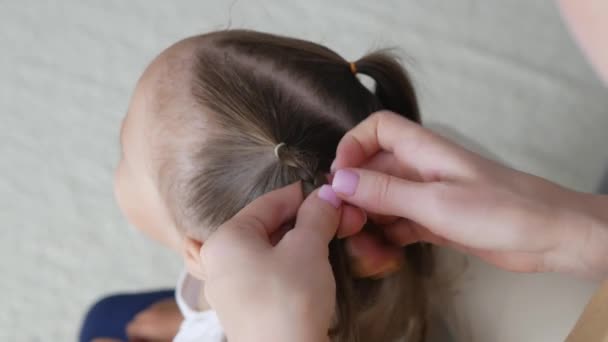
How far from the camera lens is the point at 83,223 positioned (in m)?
1.10

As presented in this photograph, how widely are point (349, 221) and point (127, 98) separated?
79 cm

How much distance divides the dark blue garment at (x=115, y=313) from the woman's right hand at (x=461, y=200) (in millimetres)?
468

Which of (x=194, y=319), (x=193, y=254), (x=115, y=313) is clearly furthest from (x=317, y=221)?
(x=115, y=313)

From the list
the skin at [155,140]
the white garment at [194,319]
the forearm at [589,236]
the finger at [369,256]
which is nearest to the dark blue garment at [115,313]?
the white garment at [194,319]

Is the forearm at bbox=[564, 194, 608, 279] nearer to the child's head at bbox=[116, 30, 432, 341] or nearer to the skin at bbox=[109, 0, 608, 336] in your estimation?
the skin at bbox=[109, 0, 608, 336]

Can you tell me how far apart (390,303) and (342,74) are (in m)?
0.24

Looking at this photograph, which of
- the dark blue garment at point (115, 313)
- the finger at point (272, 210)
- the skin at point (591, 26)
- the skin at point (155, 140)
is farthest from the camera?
the dark blue garment at point (115, 313)

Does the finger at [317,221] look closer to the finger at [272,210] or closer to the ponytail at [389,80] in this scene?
the finger at [272,210]

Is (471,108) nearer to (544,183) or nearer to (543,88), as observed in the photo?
(543,88)

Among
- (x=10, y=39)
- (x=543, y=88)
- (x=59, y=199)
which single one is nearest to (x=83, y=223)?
(x=59, y=199)

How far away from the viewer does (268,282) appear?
43 centimetres

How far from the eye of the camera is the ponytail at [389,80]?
0.66 metres

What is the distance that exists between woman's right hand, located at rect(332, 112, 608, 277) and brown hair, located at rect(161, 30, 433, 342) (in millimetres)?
42

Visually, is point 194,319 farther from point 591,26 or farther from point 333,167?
point 591,26
